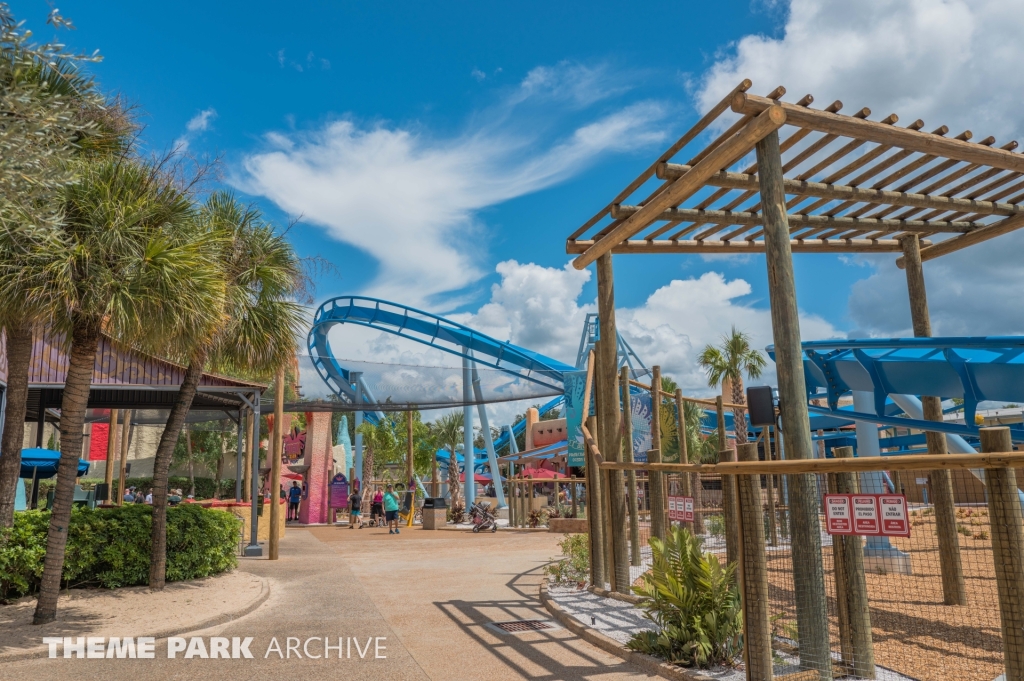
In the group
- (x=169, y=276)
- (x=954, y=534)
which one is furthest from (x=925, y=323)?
(x=169, y=276)

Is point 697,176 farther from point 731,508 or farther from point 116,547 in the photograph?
point 116,547

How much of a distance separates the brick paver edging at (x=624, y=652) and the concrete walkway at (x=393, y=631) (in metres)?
0.09

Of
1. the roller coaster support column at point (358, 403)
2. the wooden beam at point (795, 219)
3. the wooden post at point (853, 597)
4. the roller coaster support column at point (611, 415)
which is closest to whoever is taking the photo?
the wooden post at point (853, 597)

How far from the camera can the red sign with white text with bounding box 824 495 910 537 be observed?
13.0 feet

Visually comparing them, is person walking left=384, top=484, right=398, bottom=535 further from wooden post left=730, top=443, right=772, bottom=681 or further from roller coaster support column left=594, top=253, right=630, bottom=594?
wooden post left=730, top=443, right=772, bottom=681

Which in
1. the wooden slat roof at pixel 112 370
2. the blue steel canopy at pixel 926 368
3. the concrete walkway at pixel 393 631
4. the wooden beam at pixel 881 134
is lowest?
the concrete walkway at pixel 393 631

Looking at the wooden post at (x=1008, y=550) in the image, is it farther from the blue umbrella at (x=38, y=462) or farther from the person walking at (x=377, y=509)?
the person walking at (x=377, y=509)

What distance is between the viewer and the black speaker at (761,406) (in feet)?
19.9

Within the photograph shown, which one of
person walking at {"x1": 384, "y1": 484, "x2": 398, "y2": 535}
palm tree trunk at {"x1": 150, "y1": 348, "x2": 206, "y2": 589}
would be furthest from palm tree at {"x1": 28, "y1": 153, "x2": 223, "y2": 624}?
person walking at {"x1": 384, "y1": 484, "x2": 398, "y2": 535}

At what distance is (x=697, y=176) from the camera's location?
20.5ft

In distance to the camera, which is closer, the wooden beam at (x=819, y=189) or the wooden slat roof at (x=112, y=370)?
the wooden beam at (x=819, y=189)

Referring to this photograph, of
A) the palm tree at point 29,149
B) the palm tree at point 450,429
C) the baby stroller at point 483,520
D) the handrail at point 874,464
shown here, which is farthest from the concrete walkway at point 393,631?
the palm tree at point 450,429

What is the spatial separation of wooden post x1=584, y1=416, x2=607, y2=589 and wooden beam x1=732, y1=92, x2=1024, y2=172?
173 inches

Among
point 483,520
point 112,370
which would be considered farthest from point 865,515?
point 483,520
